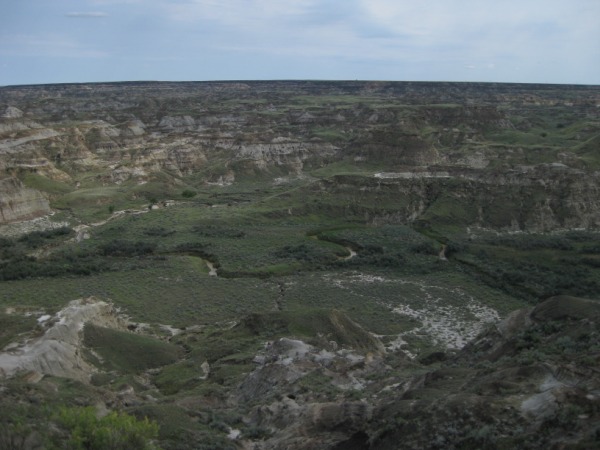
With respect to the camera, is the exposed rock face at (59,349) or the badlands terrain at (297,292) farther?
the exposed rock face at (59,349)

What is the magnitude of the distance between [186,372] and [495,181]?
2208 inches

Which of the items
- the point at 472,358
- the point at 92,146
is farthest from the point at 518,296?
the point at 92,146

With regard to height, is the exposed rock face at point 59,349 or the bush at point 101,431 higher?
the bush at point 101,431

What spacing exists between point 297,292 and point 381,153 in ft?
180

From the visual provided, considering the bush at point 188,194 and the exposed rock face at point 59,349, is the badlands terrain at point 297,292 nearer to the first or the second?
the exposed rock face at point 59,349

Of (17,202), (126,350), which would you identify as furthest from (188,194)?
(126,350)

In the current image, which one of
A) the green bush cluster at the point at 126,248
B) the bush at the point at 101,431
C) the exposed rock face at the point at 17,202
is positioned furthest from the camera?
the exposed rock face at the point at 17,202

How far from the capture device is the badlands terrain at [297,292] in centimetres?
1800

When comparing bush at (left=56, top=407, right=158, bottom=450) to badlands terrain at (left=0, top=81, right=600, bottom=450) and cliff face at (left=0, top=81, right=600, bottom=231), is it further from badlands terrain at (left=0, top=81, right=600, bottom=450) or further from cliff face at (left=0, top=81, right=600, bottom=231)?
cliff face at (left=0, top=81, right=600, bottom=231)

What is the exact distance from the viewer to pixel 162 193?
90000mm

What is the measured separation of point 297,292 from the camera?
49.2 metres

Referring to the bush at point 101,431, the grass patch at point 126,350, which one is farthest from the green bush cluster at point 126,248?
the bush at point 101,431

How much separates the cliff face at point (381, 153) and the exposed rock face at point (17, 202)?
14221 millimetres

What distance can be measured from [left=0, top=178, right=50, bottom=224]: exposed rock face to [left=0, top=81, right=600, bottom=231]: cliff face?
14221mm
